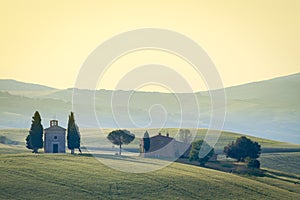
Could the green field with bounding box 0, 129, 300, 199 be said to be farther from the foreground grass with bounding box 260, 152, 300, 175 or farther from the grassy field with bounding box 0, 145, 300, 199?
the foreground grass with bounding box 260, 152, 300, 175

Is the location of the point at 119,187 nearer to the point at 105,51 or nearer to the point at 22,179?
the point at 22,179

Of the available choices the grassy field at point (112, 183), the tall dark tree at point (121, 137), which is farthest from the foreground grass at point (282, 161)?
the tall dark tree at point (121, 137)

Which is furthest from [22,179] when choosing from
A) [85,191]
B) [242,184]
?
[242,184]

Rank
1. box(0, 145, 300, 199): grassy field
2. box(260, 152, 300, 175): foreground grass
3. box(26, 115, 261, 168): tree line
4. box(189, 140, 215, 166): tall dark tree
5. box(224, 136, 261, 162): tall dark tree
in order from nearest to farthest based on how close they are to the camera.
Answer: box(0, 145, 300, 199): grassy field
box(26, 115, 261, 168): tree line
box(189, 140, 215, 166): tall dark tree
box(224, 136, 261, 162): tall dark tree
box(260, 152, 300, 175): foreground grass

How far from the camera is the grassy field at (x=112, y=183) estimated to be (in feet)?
302

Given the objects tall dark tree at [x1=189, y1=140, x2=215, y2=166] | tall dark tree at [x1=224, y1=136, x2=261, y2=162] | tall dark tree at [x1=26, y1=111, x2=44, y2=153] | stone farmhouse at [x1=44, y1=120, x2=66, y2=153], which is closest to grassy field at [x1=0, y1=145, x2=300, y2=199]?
tall dark tree at [x1=26, y1=111, x2=44, y2=153]

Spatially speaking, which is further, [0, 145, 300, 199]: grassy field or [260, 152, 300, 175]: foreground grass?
[260, 152, 300, 175]: foreground grass

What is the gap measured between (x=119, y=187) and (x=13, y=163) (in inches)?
744

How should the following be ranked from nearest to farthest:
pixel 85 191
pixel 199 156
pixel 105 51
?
pixel 85 191, pixel 199 156, pixel 105 51

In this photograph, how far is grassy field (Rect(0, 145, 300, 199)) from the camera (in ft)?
302

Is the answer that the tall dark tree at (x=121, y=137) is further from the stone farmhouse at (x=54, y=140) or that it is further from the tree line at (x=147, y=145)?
the stone farmhouse at (x=54, y=140)

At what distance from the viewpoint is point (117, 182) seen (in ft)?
328

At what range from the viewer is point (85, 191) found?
93188mm

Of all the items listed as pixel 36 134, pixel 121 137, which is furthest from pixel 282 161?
pixel 36 134
